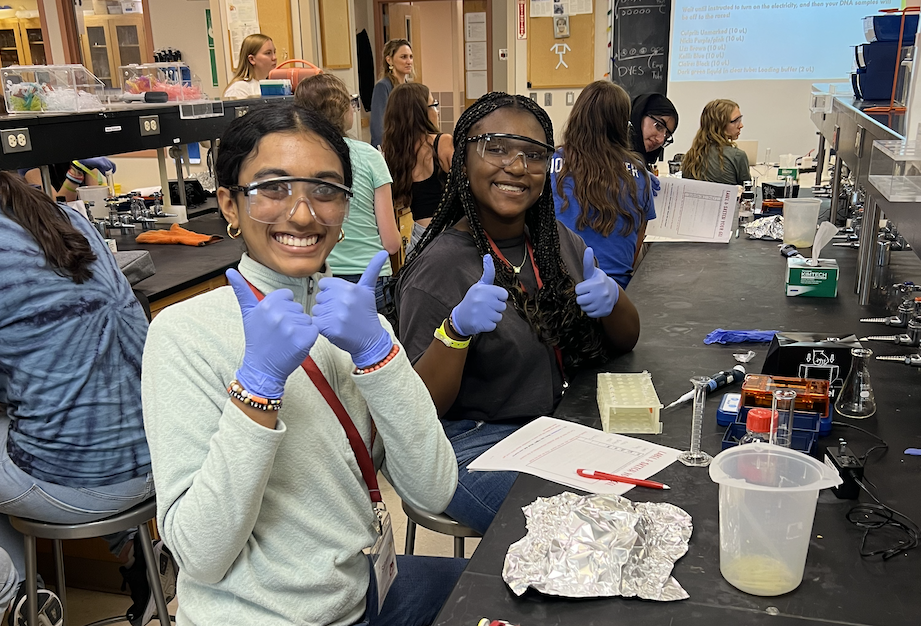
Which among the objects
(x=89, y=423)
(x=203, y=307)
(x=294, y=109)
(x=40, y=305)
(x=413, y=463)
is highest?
(x=294, y=109)

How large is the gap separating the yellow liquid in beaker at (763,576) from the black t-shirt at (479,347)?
2.57 feet

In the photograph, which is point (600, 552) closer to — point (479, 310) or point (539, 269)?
point (479, 310)

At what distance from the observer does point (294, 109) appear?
1.22 m

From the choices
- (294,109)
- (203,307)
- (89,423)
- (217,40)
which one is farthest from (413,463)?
(217,40)

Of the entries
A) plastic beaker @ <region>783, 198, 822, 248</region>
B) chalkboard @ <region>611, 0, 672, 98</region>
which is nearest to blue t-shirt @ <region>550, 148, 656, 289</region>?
plastic beaker @ <region>783, 198, 822, 248</region>

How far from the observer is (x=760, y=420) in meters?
1.30

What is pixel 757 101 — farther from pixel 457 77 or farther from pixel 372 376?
pixel 372 376

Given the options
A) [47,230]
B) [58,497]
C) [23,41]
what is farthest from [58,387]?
[23,41]

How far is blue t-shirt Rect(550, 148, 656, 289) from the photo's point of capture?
3092 mm

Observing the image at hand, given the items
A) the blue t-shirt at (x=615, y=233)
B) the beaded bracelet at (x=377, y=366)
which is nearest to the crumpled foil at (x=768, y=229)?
the blue t-shirt at (x=615, y=233)

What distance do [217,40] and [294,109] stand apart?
22.2ft

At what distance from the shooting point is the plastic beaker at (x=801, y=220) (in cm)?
318

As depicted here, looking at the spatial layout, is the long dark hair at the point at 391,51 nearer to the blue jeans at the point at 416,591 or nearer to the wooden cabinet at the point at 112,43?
the wooden cabinet at the point at 112,43

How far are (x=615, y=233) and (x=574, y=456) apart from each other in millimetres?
1788
